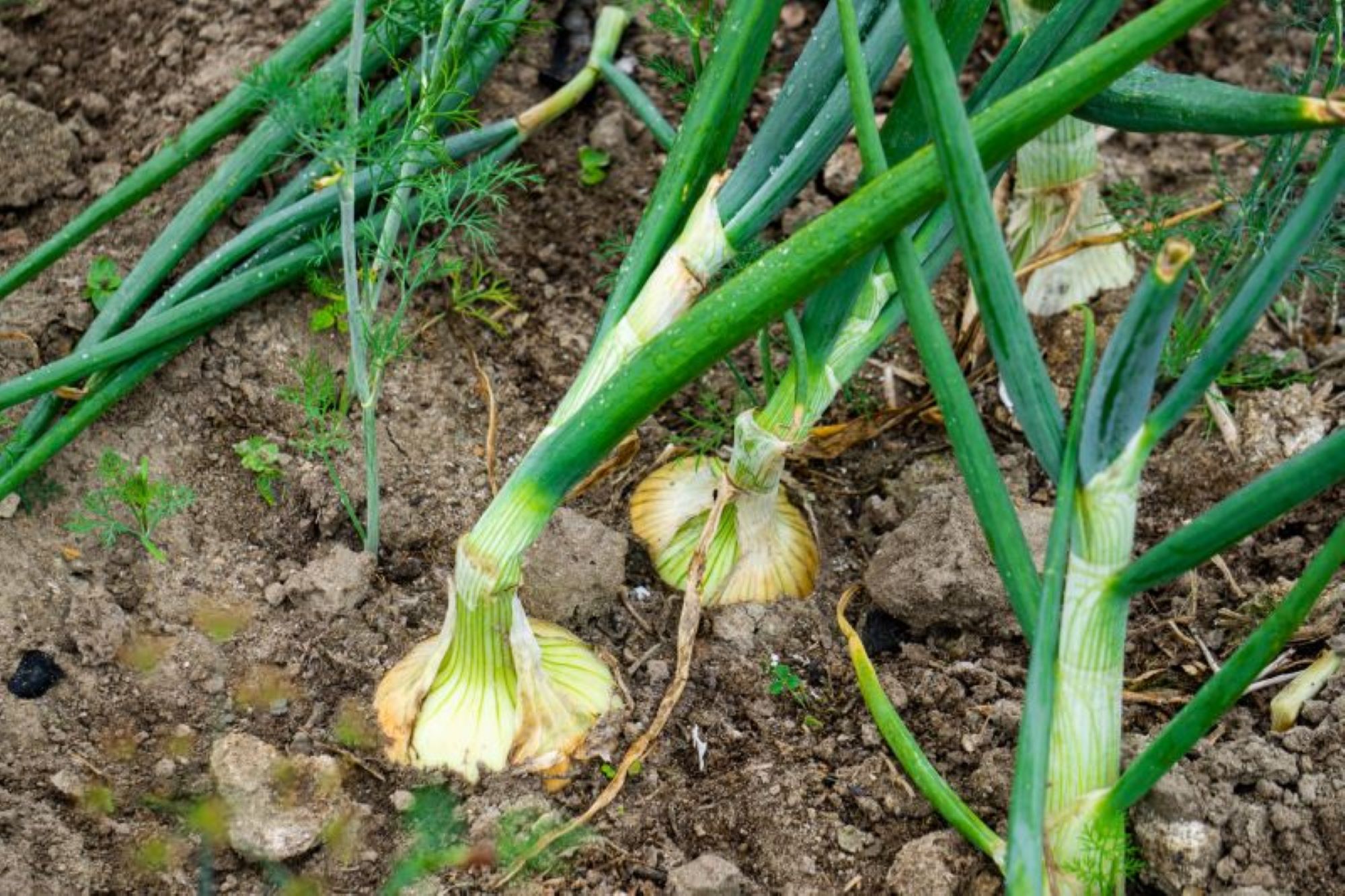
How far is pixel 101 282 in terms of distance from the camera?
2211 mm

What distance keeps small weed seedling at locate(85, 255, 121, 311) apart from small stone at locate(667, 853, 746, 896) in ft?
3.91

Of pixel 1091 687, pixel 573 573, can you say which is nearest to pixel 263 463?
pixel 573 573

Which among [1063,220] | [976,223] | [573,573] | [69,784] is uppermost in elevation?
[1063,220]

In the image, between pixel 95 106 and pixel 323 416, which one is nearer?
pixel 323 416

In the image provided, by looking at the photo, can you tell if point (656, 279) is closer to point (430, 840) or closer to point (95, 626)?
point (430, 840)

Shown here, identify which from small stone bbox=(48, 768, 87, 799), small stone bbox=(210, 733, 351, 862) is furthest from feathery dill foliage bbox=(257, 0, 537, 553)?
small stone bbox=(48, 768, 87, 799)

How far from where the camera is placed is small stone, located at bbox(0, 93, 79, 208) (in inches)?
91.5

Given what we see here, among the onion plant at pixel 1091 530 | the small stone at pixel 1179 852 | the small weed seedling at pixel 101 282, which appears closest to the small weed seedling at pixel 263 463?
the small weed seedling at pixel 101 282

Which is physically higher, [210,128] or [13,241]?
[210,128]

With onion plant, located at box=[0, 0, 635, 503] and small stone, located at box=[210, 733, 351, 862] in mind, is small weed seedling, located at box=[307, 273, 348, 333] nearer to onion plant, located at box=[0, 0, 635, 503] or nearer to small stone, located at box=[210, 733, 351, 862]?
onion plant, located at box=[0, 0, 635, 503]

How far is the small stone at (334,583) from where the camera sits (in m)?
1.93

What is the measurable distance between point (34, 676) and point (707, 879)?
859mm

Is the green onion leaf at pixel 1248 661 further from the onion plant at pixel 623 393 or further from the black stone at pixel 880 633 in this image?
the black stone at pixel 880 633

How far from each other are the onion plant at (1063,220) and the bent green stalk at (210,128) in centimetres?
103
